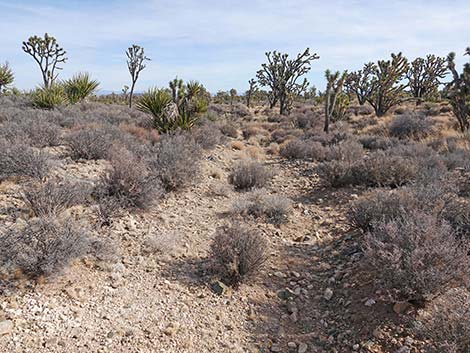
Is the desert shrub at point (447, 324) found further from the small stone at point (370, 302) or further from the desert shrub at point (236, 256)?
the desert shrub at point (236, 256)

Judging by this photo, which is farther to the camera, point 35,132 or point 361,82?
point 361,82

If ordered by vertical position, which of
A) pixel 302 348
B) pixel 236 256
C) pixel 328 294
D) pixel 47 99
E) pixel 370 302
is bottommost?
pixel 302 348

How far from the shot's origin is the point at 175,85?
1173 centimetres

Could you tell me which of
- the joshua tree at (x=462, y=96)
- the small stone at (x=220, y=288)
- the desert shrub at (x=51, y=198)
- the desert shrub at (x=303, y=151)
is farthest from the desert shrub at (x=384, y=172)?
the joshua tree at (x=462, y=96)

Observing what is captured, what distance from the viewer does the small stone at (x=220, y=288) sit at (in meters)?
3.98

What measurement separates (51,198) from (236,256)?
2.52 metres

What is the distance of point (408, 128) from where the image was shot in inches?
604

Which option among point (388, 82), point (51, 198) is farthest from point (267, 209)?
point (388, 82)

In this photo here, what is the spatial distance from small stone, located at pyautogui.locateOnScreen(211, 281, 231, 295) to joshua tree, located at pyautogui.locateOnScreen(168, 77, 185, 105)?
345 inches

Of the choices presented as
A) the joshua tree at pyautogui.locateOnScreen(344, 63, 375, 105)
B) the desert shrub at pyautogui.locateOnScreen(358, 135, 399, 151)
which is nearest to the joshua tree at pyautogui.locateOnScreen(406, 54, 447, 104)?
the joshua tree at pyautogui.locateOnScreen(344, 63, 375, 105)

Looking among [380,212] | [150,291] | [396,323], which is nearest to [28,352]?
[150,291]

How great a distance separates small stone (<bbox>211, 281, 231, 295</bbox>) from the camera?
13.1 ft

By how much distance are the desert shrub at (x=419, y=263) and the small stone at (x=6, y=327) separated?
3326 mm

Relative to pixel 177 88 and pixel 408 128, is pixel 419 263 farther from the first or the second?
pixel 408 128
